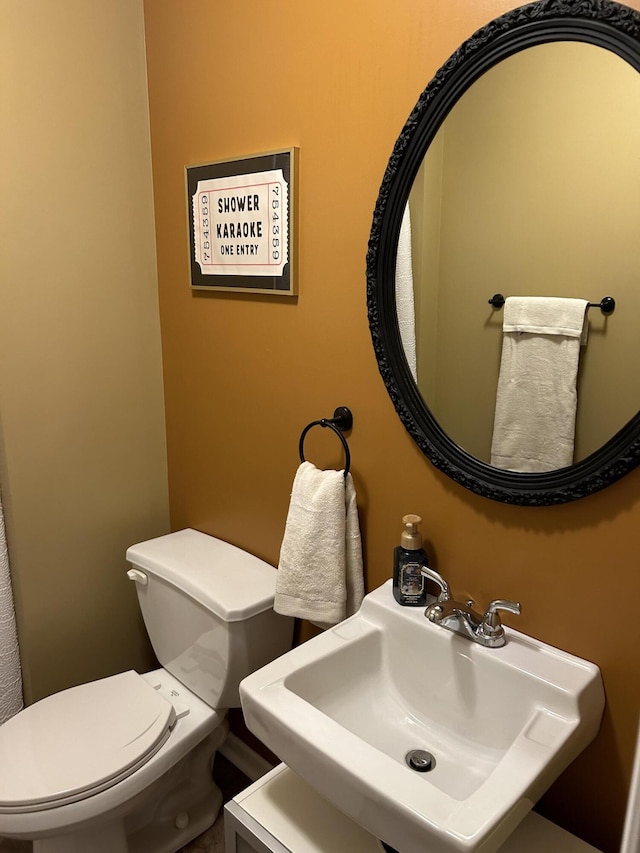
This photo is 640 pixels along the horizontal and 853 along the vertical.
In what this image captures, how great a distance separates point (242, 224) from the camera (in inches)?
61.4

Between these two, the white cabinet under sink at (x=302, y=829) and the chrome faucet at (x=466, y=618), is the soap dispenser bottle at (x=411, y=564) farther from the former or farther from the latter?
the white cabinet under sink at (x=302, y=829)

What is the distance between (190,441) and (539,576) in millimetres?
1113

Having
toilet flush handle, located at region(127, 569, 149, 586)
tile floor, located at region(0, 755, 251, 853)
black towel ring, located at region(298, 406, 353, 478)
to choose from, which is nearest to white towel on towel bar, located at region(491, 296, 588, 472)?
black towel ring, located at region(298, 406, 353, 478)

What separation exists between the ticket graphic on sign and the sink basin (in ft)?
→ 2.64

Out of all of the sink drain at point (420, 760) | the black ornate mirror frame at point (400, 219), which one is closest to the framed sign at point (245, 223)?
the black ornate mirror frame at point (400, 219)

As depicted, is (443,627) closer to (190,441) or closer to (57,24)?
(190,441)

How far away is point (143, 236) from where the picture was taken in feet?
6.14

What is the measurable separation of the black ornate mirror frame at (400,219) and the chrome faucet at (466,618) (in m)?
0.19

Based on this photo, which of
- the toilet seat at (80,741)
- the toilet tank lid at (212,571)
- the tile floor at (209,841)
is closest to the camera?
the toilet seat at (80,741)

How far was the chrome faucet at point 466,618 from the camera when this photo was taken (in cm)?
117

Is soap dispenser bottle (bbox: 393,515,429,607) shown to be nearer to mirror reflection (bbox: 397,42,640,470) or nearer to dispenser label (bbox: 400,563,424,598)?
dispenser label (bbox: 400,563,424,598)

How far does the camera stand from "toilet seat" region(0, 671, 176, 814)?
1392mm

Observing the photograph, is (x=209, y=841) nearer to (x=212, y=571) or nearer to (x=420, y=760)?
(x=212, y=571)

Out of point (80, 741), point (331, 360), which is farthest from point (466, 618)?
point (80, 741)
